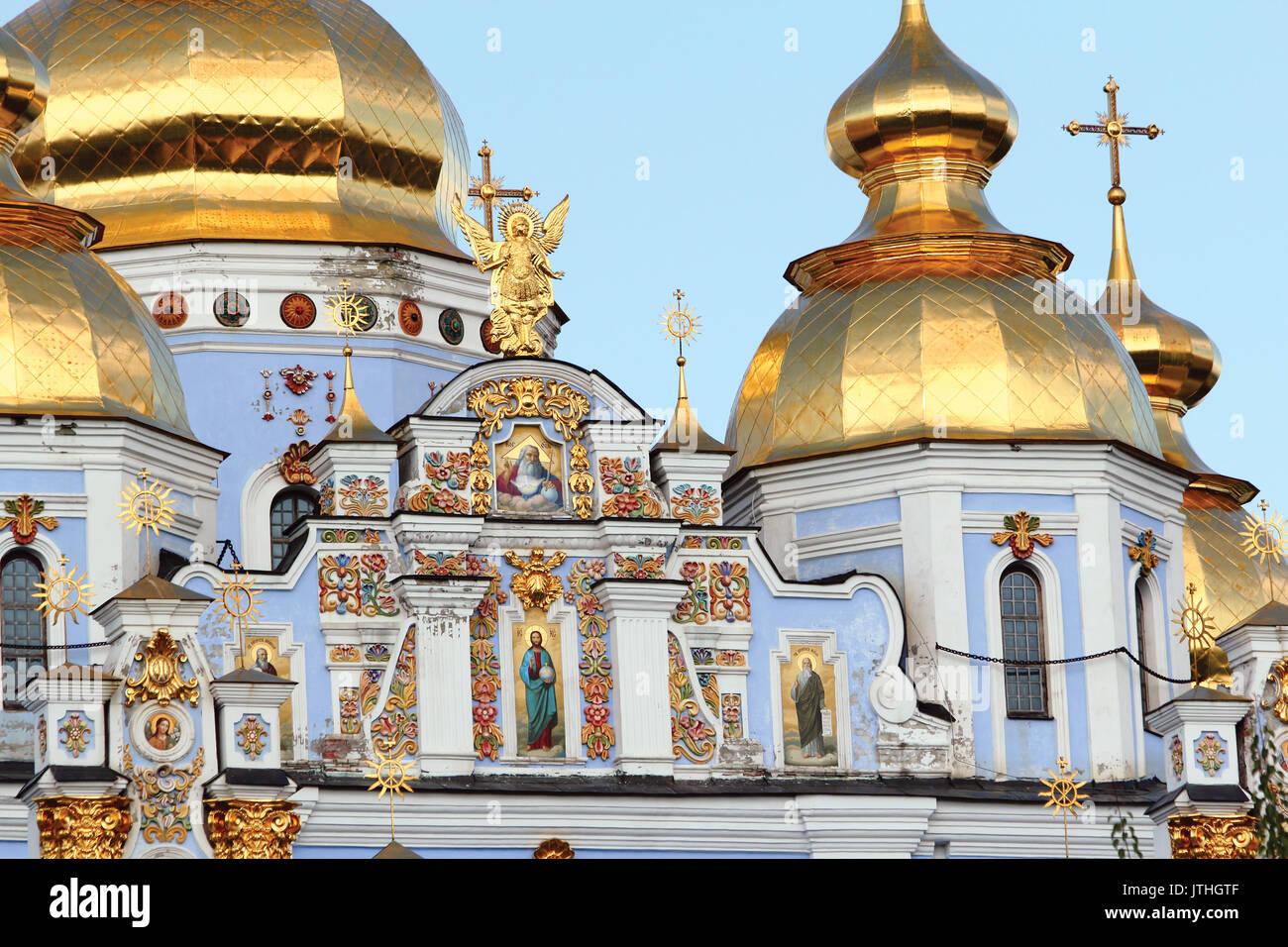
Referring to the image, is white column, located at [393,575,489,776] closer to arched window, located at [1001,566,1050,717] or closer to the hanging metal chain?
the hanging metal chain

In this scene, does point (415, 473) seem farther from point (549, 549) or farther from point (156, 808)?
point (156, 808)

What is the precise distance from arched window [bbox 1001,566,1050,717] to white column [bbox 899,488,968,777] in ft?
1.29

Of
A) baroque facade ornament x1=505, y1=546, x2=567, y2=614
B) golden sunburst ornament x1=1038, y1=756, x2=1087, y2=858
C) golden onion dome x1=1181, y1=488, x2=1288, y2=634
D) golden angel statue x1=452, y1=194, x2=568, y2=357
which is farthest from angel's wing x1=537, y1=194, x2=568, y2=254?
→ golden onion dome x1=1181, y1=488, x2=1288, y2=634

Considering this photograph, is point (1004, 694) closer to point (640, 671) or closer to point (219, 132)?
point (640, 671)

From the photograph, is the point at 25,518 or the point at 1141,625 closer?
the point at 25,518

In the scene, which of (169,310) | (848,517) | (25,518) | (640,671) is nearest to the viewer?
(640,671)

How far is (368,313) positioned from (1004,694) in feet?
28.6

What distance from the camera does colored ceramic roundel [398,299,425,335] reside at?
39438mm

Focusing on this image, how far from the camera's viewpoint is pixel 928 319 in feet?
121

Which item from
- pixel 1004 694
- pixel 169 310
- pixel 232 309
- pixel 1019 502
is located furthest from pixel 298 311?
pixel 1004 694

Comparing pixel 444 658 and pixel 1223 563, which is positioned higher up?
pixel 1223 563

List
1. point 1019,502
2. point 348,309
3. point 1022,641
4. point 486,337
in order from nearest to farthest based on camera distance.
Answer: point 1022,641, point 1019,502, point 348,309, point 486,337
